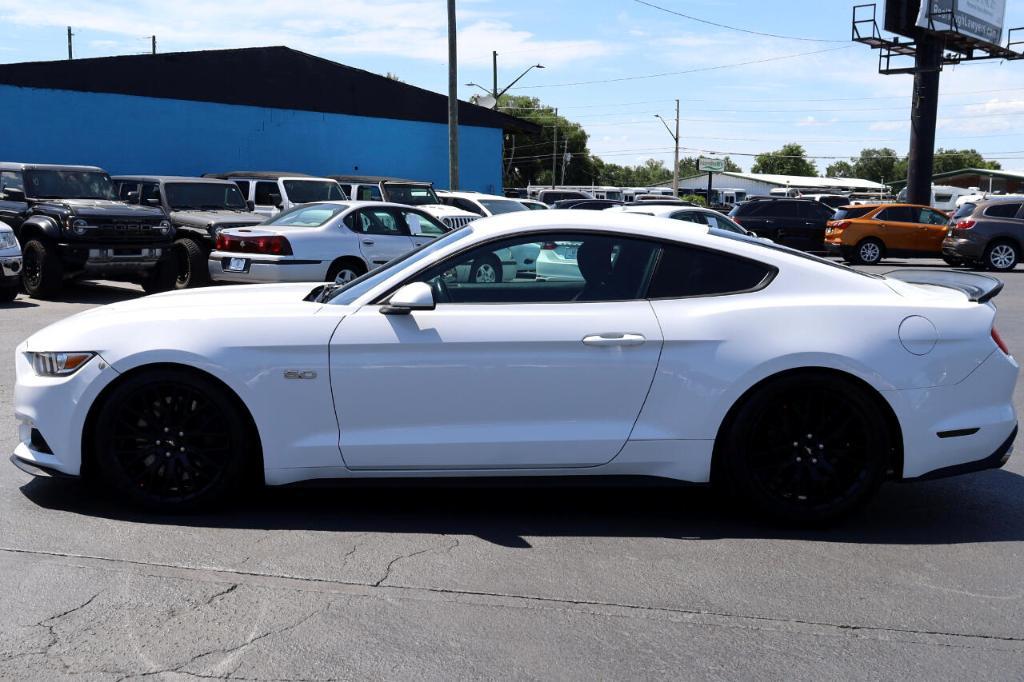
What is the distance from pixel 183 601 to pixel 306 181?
18312 millimetres

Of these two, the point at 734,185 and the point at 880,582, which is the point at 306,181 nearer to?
the point at 880,582

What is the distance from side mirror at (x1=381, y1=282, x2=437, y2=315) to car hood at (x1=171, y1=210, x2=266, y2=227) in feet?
38.5

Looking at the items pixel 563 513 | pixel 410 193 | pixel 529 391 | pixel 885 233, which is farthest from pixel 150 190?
pixel 885 233

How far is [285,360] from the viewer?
480 centimetres

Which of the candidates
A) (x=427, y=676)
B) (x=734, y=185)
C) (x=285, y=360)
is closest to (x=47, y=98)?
(x=285, y=360)

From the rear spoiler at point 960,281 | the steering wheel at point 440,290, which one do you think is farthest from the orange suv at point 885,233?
the steering wheel at point 440,290

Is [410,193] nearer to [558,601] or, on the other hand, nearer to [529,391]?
[529,391]

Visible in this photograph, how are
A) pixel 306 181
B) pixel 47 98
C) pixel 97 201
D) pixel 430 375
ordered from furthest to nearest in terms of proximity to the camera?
1. pixel 47 98
2. pixel 306 181
3. pixel 97 201
4. pixel 430 375

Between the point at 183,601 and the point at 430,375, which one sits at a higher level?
the point at 430,375

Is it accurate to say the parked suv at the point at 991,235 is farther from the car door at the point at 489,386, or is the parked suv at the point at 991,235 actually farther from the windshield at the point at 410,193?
→ the car door at the point at 489,386

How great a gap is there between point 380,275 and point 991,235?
21.8 m

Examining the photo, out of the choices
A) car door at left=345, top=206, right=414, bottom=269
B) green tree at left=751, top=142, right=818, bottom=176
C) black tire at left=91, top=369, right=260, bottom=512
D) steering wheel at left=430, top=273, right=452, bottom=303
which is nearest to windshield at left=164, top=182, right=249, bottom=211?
car door at left=345, top=206, right=414, bottom=269

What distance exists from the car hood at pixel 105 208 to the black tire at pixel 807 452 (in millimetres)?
12118

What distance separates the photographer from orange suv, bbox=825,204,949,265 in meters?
25.8
